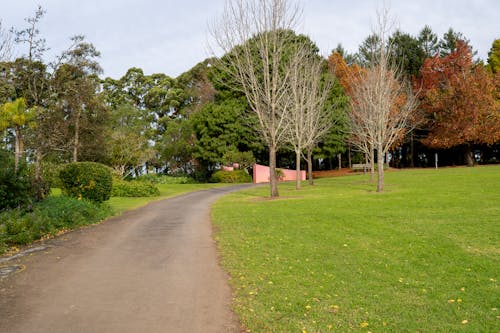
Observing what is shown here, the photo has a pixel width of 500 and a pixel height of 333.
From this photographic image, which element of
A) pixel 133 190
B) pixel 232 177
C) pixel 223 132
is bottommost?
pixel 133 190

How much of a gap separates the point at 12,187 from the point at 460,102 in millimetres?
34962

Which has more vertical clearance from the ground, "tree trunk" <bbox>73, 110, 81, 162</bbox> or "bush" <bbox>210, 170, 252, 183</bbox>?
"tree trunk" <bbox>73, 110, 81, 162</bbox>

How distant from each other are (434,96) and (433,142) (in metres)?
4.21

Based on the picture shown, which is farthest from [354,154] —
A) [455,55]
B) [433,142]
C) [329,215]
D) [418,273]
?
[418,273]

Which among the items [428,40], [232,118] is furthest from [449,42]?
[232,118]

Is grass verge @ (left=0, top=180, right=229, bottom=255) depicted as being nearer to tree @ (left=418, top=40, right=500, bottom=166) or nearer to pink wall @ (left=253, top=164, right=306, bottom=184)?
pink wall @ (left=253, top=164, right=306, bottom=184)

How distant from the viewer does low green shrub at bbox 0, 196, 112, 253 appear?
926 cm

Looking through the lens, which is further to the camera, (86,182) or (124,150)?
(124,150)

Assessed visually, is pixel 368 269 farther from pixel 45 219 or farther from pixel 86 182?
pixel 86 182

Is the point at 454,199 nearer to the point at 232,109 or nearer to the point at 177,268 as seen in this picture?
the point at 177,268

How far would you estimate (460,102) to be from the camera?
35.2 meters

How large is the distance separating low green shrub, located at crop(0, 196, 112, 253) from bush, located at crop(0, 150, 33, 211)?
1.25 feet

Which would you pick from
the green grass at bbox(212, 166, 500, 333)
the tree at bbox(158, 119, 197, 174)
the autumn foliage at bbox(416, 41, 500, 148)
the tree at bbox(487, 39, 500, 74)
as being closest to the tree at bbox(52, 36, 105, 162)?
the tree at bbox(158, 119, 197, 174)

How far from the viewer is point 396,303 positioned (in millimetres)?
4980
